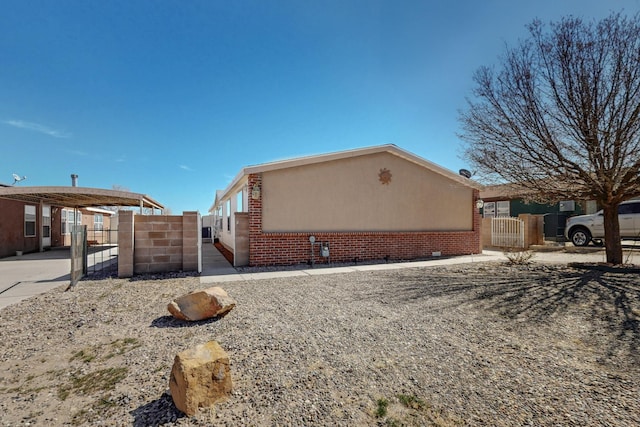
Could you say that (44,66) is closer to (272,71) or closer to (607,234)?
(272,71)

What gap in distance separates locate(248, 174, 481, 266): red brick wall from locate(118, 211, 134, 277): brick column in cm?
304

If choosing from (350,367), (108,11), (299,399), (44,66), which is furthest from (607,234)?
(44,66)

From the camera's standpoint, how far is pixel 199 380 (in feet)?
7.70

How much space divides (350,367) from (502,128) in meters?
8.19

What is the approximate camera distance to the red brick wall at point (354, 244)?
9.09 metres

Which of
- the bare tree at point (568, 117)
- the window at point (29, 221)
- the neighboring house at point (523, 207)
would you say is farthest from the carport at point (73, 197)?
the neighboring house at point (523, 207)

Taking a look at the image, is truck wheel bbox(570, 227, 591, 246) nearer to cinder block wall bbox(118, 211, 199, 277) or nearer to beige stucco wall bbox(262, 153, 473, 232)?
beige stucco wall bbox(262, 153, 473, 232)

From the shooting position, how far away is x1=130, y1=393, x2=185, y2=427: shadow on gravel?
7.27ft

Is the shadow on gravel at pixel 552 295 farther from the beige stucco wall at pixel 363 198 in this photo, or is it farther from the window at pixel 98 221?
the window at pixel 98 221

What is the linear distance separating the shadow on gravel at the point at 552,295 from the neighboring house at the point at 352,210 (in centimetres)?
312

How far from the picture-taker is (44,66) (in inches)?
366

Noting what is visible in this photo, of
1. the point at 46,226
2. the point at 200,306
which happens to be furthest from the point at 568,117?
the point at 46,226

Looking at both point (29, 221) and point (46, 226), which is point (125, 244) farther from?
point (46, 226)

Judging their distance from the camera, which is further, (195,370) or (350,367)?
(350,367)
